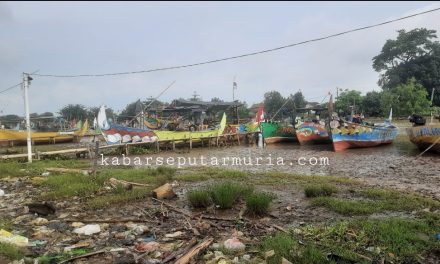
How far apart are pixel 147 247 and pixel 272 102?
4352 cm

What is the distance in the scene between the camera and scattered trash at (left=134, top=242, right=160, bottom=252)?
13.8ft

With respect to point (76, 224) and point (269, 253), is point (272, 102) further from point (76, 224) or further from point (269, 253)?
point (269, 253)

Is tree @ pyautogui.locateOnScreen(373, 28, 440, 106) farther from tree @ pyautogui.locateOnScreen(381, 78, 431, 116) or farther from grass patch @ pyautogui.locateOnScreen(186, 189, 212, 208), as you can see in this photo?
grass patch @ pyautogui.locateOnScreen(186, 189, 212, 208)

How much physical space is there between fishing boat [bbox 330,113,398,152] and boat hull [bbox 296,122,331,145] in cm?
278

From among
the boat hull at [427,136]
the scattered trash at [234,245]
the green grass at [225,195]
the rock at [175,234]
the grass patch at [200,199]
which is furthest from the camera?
the boat hull at [427,136]

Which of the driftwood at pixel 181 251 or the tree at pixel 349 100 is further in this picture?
the tree at pixel 349 100

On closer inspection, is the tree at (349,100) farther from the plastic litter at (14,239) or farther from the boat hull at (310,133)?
the plastic litter at (14,239)

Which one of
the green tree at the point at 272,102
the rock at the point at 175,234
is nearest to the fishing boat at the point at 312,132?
the rock at the point at 175,234

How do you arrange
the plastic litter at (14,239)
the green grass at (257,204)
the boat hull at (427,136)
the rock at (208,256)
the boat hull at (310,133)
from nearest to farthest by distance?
the rock at (208,256) < the plastic litter at (14,239) < the green grass at (257,204) < the boat hull at (427,136) < the boat hull at (310,133)

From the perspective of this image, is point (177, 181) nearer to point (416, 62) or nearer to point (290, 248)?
point (290, 248)

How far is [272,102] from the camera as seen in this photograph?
46656 millimetres

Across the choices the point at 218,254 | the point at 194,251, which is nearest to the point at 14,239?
the point at 194,251

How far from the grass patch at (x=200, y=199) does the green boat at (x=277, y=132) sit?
17939mm

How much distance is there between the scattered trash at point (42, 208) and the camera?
5.80 m
